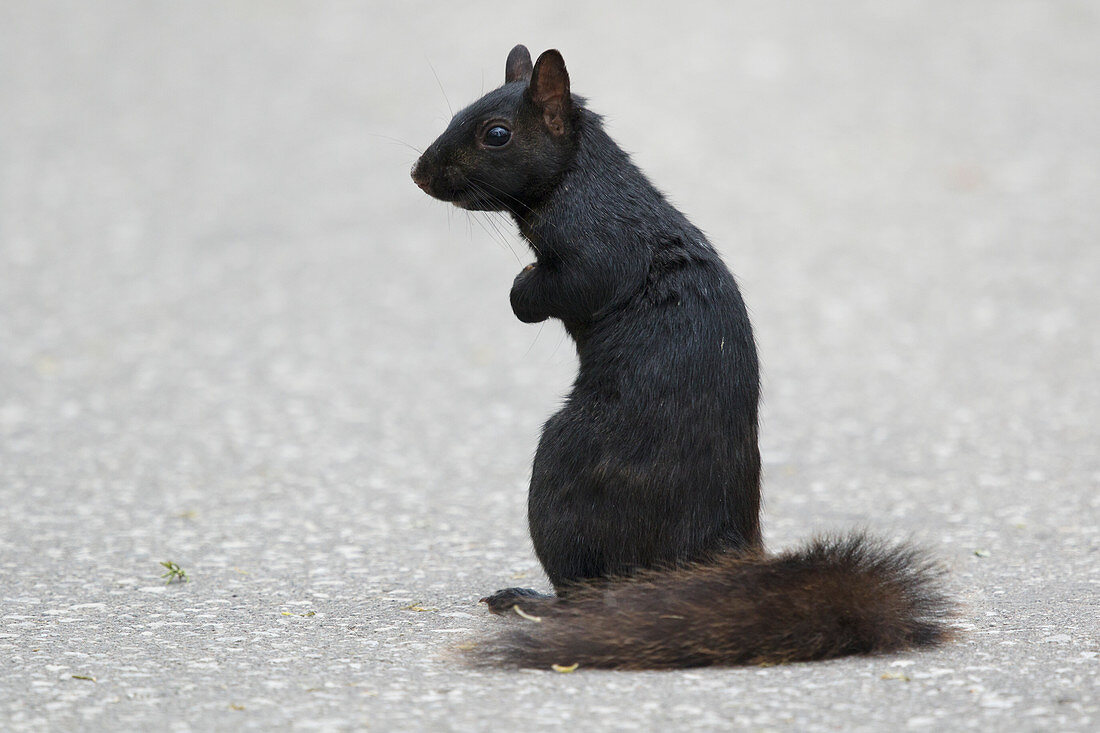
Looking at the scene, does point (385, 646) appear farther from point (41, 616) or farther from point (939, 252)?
point (939, 252)

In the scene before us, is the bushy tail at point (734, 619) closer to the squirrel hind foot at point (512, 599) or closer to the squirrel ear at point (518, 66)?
the squirrel hind foot at point (512, 599)

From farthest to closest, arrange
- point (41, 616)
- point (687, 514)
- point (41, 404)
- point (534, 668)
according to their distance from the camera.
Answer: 1. point (41, 404)
2. point (41, 616)
3. point (687, 514)
4. point (534, 668)

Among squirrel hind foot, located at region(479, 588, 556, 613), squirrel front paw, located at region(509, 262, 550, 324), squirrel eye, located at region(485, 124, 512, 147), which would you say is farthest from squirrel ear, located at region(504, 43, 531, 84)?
squirrel hind foot, located at region(479, 588, 556, 613)

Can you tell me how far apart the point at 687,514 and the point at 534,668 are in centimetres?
62

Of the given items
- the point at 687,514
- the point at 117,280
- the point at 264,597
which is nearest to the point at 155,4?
the point at 117,280

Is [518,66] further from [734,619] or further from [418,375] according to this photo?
[418,375]

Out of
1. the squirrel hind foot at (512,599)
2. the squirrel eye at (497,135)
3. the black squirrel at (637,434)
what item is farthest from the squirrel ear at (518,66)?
the squirrel hind foot at (512,599)

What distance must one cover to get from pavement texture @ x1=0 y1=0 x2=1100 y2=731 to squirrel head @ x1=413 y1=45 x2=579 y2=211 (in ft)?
0.54

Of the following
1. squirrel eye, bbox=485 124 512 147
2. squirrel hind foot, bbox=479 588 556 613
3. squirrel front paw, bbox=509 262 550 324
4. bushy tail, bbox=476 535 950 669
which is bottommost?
bushy tail, bbox=476 535 950 669

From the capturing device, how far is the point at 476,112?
12.5 feet

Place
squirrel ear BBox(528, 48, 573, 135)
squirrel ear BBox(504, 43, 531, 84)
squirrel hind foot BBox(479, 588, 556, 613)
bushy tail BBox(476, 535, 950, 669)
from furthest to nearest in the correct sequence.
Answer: squirrel ear BBox(504, 43, 531, 84)
squirrel hind foot BBox(479, 588, 556, 613)
squirrel ear BBox(528, 48, 573, 135)
bushy tail BBox(476, 535, 950, 669)

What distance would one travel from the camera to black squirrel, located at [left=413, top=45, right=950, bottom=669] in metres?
3.30

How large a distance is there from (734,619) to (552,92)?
61.5 inches

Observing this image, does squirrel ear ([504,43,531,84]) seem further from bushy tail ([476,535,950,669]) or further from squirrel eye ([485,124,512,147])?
bushy tail ([476,535,950,669])
